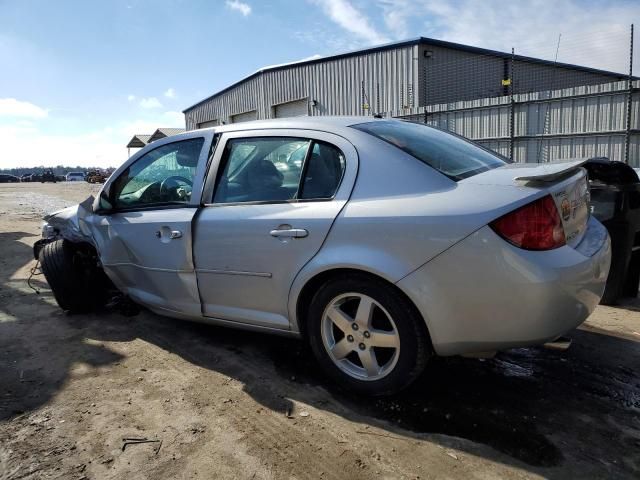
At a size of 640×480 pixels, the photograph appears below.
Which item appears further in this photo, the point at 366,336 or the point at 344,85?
the point at 344,85

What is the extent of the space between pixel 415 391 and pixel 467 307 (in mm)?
768

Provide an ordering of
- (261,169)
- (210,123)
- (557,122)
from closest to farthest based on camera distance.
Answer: (261,169)
(557,122)
(210,123)

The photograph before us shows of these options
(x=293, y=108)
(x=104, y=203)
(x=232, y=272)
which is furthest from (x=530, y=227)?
(x=293, y=108)

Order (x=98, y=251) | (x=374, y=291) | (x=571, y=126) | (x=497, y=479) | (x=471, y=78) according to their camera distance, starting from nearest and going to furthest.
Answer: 1. (x=497, y=479)
2. (x=374, y=291)
3. (x=98, y=251)
4. (x=571, y=126)
5. (x=471, y=78)

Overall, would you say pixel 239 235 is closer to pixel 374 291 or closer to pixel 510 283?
pixel 374 291

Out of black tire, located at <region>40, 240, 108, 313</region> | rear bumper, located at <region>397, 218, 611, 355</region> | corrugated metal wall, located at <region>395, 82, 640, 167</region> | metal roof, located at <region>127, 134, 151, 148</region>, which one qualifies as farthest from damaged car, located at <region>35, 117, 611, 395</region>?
metal roof, located at <region>127, 134, 151, 148</region>

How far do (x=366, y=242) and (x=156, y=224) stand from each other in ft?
5.60

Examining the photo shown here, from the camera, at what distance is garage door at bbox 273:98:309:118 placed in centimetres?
2095

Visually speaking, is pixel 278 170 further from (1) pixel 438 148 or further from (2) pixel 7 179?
(2) pixel 7 179

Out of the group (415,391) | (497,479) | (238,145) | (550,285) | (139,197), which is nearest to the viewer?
(497,479)

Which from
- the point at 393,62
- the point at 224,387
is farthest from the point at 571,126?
the point at 224,387

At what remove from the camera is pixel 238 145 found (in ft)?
10.9

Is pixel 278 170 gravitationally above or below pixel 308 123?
below

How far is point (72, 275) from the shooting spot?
14.4 feet
